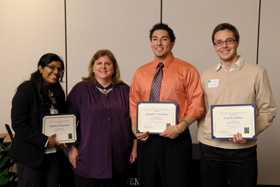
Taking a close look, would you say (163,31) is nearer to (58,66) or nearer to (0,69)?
(58,66)

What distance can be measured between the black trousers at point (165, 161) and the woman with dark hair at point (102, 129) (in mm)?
190

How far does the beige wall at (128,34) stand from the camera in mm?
3271

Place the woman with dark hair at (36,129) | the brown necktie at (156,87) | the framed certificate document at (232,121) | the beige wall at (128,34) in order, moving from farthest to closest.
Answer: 1. the beige wall at (128,34)
2. the brown necktie at (156,87)
3. the woman with dark hair at (36,129)
4. the framed certificate document at (232,121)

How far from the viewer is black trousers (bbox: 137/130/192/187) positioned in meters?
1.69

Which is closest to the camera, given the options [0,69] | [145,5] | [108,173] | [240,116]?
[240,116]

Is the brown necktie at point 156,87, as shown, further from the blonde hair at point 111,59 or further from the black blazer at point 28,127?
the black blazer at point 28,127

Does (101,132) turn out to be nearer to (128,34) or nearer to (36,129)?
(36,129)

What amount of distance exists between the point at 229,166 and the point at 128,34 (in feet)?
7.91

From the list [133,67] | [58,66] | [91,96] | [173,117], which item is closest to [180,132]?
[173,117]

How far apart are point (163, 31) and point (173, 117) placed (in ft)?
2.27

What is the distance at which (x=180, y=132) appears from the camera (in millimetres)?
1642

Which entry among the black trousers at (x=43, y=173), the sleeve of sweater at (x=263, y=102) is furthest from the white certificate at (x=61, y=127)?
the sleeve of sweater at (x=263, y=102)

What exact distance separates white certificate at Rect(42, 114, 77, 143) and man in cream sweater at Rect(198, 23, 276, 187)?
3.42ft

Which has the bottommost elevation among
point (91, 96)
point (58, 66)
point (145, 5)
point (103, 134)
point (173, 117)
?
point (103, 134)
